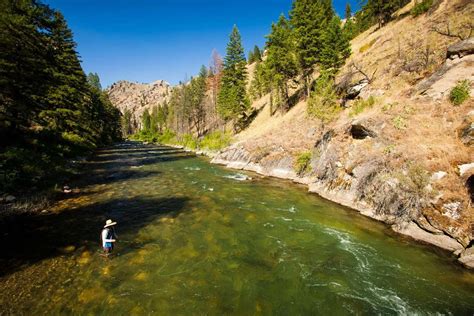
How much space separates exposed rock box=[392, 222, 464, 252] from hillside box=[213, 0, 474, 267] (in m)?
0.04

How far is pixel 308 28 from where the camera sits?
38281 mm

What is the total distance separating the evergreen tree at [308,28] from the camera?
125ft

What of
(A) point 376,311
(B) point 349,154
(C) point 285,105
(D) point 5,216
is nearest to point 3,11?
(D) point 5,216

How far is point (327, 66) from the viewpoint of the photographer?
119 feet

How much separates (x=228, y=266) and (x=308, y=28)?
3949 cm

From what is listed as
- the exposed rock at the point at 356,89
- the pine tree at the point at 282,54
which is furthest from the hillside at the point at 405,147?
the pine tree at the point at 282,54

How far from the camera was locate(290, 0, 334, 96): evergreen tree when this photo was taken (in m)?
38.1

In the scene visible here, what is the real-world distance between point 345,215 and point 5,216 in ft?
66.3

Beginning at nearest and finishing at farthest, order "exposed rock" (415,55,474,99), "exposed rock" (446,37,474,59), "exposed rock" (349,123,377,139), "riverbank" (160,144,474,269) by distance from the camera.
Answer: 1. "riverbank" (160,144,474,269)
2. "exposed rock" (415,55,474,99)
3. "exposed rock" (446,37,474,59)
4. "exposed rock" (349,123,377,139)

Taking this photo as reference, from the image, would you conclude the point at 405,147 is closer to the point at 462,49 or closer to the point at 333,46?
the point at 462,49

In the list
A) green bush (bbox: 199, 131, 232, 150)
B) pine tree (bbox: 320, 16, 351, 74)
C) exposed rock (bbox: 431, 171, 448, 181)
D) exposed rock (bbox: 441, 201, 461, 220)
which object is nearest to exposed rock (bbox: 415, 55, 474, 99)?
exposed rock (bbox: 431, 171, 448, 181)

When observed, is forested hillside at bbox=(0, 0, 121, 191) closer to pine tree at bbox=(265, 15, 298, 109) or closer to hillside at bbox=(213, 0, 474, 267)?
hillside at bbox=(213, 0, 474, 267)

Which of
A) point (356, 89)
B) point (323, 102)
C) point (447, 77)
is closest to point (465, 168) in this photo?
point (447, 77)

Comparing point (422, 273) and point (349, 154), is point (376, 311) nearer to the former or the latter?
point (422, 273)
